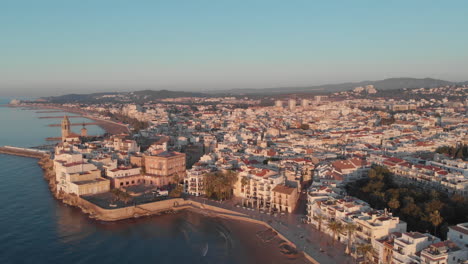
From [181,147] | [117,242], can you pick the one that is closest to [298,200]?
[117,242]

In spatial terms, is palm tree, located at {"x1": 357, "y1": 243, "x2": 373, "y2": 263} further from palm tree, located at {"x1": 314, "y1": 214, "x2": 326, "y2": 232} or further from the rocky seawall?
the rocky seawall

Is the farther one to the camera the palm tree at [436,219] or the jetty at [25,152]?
the jetty at [25,152]

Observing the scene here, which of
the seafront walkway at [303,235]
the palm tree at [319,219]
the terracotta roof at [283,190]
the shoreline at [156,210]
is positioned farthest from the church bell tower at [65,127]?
the palm tree at [319,219]

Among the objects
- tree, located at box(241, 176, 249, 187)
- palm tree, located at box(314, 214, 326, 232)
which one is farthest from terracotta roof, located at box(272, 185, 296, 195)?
palm tree, located at box(314, 214, 326, 232)

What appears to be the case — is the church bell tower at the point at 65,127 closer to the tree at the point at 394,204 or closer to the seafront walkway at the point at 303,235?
the seafront walkway at the point at 303,235

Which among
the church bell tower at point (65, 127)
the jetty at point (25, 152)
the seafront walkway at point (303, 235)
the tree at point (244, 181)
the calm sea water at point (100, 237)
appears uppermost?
the church bell tower at point (65, 127)

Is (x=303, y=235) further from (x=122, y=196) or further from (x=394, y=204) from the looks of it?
(x=122, y=196)

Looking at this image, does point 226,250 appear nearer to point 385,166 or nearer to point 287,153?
point 385,166
